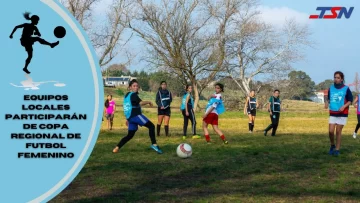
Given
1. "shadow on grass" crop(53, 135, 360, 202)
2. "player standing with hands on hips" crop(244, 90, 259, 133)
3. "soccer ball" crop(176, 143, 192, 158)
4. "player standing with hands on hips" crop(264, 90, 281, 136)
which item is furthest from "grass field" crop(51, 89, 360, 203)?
"player standing with hands on hips" crop(244, 90, 259, 133)

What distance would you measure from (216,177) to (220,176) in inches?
5.6

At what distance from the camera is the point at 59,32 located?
7.50 ft

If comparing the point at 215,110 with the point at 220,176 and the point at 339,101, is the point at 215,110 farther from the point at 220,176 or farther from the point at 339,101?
the point at 220,176

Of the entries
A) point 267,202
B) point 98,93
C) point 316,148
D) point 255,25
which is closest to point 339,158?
point 316,148

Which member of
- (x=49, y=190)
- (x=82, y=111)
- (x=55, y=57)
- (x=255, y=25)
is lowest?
(x=49, y=190)

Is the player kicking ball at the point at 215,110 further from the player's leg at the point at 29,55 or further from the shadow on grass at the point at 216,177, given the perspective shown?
the player's leg at the point at 29,55

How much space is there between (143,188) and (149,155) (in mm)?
4238

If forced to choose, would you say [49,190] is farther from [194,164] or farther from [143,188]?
[194,164]

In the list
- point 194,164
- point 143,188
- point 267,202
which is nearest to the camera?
point 267,202

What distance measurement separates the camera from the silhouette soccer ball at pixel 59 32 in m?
2.28

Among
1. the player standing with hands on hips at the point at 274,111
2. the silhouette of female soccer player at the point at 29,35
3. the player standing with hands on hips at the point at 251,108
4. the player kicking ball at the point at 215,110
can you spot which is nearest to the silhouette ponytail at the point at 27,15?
the silhouette of female soccer player at the point at 29,35

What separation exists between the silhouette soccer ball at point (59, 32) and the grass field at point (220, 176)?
502cm

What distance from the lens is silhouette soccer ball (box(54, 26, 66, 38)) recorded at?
228 centimetres

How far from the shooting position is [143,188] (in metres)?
8.05
